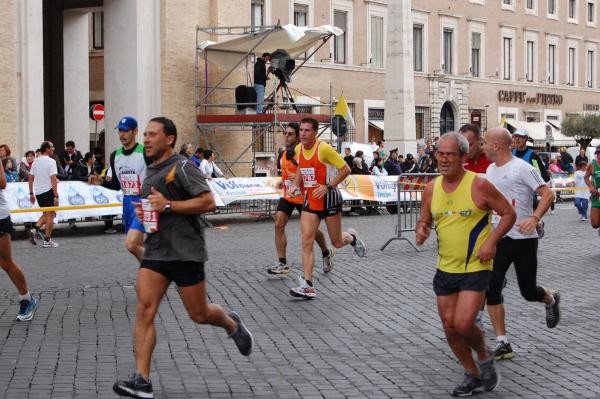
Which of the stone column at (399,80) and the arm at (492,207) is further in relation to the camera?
the stone column at (399,80)

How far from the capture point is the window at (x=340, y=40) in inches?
1724

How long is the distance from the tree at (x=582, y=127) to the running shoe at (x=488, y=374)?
163 feet

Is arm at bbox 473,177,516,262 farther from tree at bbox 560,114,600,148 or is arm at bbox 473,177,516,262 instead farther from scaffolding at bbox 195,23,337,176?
tree at bbox 560,114,600,148

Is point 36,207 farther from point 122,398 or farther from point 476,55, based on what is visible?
point 476,55

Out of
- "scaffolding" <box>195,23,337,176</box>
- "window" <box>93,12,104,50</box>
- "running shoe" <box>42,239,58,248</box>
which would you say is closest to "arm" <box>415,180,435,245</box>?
"running shoe" <box>42,239,58,248</box>

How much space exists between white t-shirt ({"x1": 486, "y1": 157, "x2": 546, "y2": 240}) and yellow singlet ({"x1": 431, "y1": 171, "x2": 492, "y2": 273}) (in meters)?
1.61

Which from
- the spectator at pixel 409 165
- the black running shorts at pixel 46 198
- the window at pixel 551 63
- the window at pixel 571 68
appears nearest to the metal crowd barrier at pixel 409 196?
the black running shorts at pixel 46 198

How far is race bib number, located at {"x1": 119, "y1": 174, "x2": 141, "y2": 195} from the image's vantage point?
11.4 meters

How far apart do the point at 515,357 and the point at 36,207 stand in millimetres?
13632

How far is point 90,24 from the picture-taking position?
1465 inches

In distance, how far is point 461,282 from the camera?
737 cm

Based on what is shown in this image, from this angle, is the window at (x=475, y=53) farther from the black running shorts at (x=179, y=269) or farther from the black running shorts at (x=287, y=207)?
the black running shorts at (x=179, y=269)

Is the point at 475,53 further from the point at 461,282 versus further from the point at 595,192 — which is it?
the point at 461,282

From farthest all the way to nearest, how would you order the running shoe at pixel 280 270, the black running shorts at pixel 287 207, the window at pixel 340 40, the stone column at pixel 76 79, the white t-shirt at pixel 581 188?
the window at pixel 340 40 → the stone column at pixel 76 79 → the white t-shirt at pixel 581 188 → the running shoe at pixel 280 270 → the black running shorts at pixel 287 207
